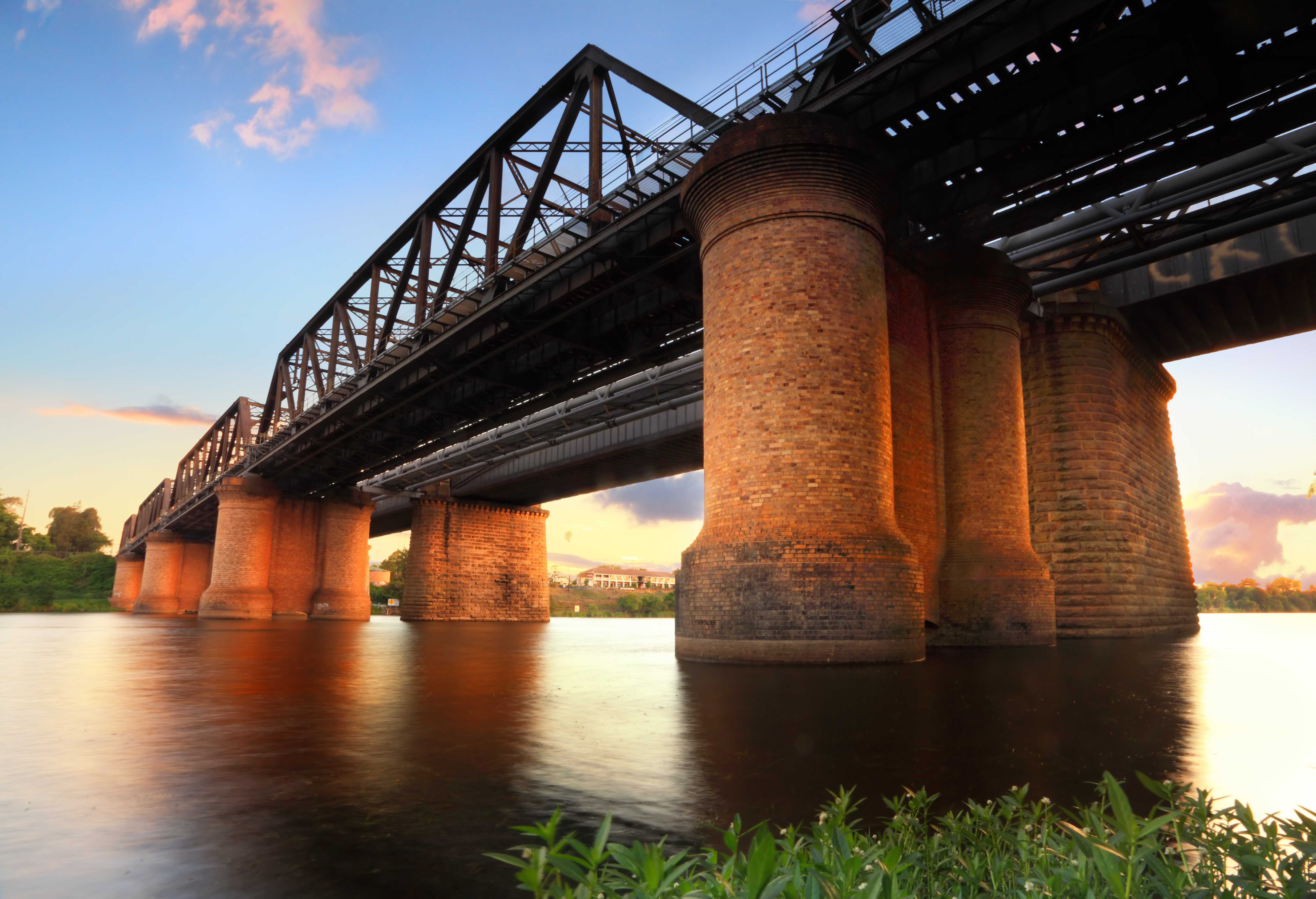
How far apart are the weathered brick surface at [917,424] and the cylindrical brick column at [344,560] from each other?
1503 inches

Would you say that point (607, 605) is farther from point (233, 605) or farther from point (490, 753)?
point (490, 753)

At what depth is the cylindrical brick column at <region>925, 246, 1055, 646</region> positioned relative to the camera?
1789cm

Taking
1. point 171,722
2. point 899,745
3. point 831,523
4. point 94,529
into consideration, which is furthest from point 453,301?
point 94,529

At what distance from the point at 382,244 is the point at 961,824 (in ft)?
108

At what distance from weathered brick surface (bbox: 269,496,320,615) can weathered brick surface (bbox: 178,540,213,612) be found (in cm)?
2810

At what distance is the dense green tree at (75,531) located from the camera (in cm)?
11444

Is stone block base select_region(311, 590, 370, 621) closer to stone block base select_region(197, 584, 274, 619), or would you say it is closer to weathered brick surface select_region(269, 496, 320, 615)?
weathered brick surface select_region(269, 496, 320, 615)

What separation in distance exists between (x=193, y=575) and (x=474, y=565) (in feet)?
131

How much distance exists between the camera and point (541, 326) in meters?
23.1

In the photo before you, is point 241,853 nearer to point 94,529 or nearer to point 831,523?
point 831,523

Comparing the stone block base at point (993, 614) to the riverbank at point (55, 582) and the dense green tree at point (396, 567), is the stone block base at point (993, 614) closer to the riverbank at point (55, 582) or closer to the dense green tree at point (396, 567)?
the riverbank at point (55, 582)

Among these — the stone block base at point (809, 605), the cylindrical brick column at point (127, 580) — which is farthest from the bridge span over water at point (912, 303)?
the cylindrical brick column at point (127, 580)

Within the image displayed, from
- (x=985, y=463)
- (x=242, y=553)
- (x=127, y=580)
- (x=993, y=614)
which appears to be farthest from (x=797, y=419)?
(x=127, y=580)

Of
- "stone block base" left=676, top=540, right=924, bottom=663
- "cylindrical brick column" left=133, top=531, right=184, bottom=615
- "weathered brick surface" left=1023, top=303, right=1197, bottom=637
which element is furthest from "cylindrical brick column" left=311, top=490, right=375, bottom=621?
"stone block base" left=676, top=540, right=924, bottom=663
